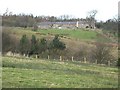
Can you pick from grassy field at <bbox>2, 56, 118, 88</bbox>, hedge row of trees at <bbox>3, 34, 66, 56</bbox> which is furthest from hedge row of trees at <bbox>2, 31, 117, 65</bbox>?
grassy field at <bbox>2, 56, 118, 88</bbox>

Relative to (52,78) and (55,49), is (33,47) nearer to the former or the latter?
(55,49)

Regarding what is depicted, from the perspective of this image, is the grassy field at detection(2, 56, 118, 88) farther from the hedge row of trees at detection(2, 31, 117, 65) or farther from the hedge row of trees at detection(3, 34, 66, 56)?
the hedge row of trees at detection(3, 34, 66, 56)

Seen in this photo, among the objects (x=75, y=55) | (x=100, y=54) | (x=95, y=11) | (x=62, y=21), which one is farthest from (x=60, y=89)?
(x=62, y=21)

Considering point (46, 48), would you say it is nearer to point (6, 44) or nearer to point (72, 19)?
point (6, 44)

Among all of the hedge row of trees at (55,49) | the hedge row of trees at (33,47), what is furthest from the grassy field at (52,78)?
the hedge row of trees at (33,47)

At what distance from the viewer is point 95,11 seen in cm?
11356

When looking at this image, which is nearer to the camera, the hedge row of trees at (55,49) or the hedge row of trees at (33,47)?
the hedge row of trees at (55,49)

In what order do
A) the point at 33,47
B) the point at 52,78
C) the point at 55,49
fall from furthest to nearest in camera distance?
the point at 55,49 → the point at 33,47 → the point at 52,78

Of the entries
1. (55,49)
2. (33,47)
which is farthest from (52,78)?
(55,49)

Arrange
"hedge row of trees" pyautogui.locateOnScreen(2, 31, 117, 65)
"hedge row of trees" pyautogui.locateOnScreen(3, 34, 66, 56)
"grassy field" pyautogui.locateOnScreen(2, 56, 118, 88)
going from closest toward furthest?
"grassy field" pyautogui.locateOnScreen(2, 56, 118, 88) < "hedge row of trees" pyautogui.locateOnScreen(2, 31, 117, 65) < "hedge row of trees" pyautogui.locateOnScreen(3, 34, 66, 56)

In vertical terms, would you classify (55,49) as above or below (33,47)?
below

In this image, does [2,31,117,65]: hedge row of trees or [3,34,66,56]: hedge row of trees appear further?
[3,34,66,56]: hedge row of trees

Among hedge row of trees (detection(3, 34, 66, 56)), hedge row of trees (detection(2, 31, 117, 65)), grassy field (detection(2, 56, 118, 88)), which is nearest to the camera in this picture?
grassy field (detection(2, 56, 118, 88))

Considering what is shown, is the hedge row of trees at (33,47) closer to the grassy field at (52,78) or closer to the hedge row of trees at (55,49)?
the hedge row of trees at (55,49)
